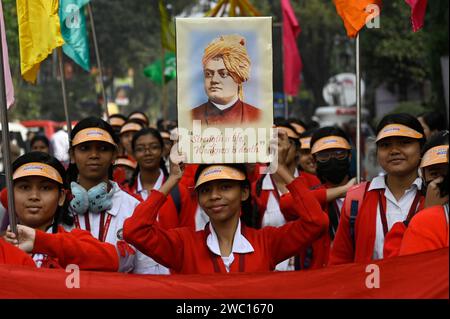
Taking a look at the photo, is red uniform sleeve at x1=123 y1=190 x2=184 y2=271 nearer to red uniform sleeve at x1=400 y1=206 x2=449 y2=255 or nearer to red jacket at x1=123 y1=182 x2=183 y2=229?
red uniform sleeve at x1=400 y1=206 x2=449 y2=255

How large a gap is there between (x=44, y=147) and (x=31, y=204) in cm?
621

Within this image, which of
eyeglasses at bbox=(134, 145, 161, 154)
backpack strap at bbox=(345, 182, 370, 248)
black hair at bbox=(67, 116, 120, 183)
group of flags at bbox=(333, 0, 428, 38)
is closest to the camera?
backpack strap at bbox=(345, 182, 370, 248)

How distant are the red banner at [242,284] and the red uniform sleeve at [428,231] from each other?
7 centimetres

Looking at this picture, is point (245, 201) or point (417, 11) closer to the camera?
point (245, 201)

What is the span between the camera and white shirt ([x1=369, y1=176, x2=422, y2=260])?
5.84 m

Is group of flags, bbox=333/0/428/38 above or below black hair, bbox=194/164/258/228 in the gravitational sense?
above

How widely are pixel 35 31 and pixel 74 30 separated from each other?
2.46 metres

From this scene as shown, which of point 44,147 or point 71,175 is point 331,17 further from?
point 71,175

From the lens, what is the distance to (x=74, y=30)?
29.5ft

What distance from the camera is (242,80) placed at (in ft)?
18.4

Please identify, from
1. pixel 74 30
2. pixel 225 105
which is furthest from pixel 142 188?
pixel 225 105

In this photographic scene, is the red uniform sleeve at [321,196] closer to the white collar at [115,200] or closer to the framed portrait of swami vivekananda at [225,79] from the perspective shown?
the white collar at [115,200]

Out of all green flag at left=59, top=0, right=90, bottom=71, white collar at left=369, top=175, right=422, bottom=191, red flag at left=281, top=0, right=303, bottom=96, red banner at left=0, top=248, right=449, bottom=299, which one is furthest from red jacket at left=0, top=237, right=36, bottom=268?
red flag at left=281, top=0, right=303, bottom=96

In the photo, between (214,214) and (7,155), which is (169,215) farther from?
(7,155)
